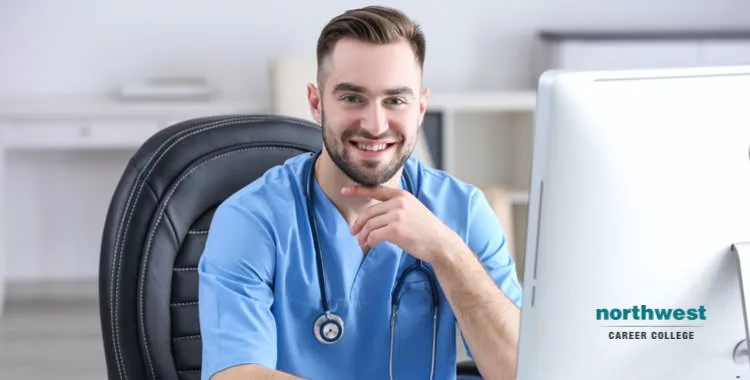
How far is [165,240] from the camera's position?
1.67 m

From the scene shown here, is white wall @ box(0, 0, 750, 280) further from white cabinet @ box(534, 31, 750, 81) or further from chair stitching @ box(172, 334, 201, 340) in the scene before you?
chair stitching @ box(172, 334, 201, 340)

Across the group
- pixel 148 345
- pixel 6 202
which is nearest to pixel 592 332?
pixel 148 345

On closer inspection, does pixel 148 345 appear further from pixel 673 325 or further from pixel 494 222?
pixel 673 325

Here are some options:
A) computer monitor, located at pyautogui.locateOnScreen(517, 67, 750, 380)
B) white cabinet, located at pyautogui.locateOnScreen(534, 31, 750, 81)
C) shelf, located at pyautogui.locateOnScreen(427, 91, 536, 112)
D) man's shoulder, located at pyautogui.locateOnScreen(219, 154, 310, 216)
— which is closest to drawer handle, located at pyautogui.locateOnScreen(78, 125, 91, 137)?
shelf, located at pyautogui.locateOnScreen(427, 91, 536, 112)

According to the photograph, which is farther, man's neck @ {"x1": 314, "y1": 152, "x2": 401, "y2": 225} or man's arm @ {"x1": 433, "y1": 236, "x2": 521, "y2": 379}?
man's neck @ {"x1": 314, "y1": 152, "x2": 401, "y2": 225}

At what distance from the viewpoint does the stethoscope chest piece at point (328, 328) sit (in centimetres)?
155

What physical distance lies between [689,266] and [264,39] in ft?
12.2

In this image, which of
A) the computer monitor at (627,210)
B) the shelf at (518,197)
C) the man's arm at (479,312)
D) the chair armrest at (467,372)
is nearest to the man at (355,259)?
the man's arm at (479,312)

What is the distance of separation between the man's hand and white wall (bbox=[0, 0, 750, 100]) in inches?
126

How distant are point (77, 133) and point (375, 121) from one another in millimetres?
2936

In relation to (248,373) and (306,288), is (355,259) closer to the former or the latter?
(306,288)

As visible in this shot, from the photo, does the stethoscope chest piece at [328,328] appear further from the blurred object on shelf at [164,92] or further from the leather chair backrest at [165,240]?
the blurred object on shelf at [164,92]

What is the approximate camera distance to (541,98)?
1.05 metres

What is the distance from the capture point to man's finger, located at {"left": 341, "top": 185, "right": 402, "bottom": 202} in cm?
152
